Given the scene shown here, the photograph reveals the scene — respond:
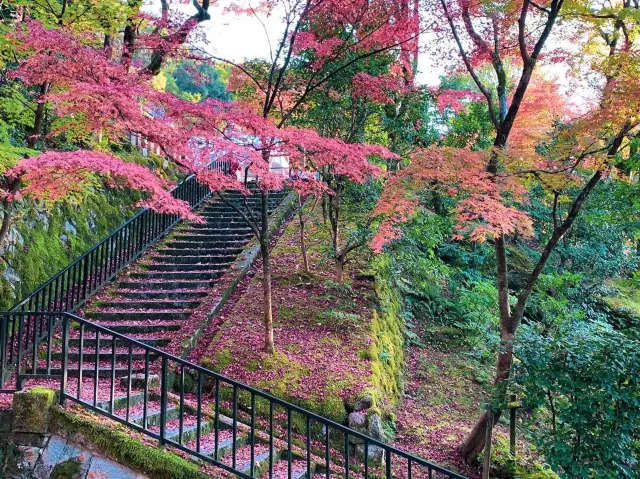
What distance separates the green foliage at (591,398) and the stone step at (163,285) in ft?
18.2

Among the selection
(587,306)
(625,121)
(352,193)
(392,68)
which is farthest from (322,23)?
(587,306)

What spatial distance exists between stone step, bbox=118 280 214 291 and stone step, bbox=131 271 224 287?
7.7 inches

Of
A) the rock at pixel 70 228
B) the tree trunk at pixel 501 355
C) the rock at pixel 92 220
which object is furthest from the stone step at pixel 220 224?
the tree trunk at pixel 501 355

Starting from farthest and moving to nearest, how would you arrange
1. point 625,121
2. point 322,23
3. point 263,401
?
point 322,23
point 263,401
point 625,121

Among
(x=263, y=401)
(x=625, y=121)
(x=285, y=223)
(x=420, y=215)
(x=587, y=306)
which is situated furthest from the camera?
(x=285, y=223)

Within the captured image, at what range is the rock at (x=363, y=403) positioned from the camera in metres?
5.54

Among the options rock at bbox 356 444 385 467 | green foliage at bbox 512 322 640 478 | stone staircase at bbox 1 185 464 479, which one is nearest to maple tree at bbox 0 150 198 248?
stone staircase at bbox 1 185 464 479

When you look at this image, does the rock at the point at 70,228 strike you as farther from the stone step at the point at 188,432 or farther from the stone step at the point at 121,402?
the stone step at the point at 188,432

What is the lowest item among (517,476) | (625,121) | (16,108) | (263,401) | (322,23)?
(517,476)

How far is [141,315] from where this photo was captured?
7129 millimetres

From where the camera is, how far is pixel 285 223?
467 inches

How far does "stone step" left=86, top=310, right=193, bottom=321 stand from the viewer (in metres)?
7.00

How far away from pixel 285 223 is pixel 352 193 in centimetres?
359

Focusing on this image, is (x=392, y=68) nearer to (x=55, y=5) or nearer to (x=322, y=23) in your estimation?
(x=322, y=23)
